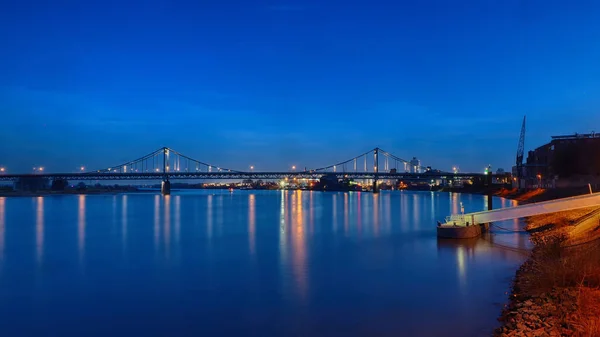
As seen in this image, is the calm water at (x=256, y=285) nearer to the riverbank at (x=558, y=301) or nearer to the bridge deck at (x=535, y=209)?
the riverbank at (x=558, y=301)

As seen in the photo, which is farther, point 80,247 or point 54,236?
point 54,236

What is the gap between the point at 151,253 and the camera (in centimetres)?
2006

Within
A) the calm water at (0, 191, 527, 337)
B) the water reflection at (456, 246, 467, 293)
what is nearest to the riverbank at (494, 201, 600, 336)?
the calm water at (0, 191, 527, 337)

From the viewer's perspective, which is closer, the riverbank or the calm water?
the riverbank

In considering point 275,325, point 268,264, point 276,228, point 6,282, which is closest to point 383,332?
point 275,325

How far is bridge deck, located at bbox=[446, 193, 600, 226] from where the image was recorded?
19.8 meters

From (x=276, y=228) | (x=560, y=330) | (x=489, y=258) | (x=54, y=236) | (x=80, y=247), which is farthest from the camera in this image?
(x=276, y=228)

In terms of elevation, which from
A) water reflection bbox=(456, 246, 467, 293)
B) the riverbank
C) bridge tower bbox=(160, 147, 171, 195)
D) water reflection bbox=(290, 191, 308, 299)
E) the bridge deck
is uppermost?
bridge tower bbox=(160, 147, 171, 195)

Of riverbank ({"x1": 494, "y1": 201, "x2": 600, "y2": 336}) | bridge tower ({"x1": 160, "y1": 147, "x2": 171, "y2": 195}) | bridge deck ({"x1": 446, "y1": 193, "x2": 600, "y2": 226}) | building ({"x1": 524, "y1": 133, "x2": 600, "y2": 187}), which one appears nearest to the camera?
riverbank ({"x1": 494, "y1": 201, "x2": 600, "y2": 336})

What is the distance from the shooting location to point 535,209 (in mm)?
20531

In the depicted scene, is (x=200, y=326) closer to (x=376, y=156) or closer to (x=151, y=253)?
(x=151, y=253)

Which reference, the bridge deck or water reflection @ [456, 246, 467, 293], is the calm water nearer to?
water reflection @ [456, 246, 467, 293]

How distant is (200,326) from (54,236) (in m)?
20.9

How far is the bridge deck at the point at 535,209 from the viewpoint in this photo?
19.8m
